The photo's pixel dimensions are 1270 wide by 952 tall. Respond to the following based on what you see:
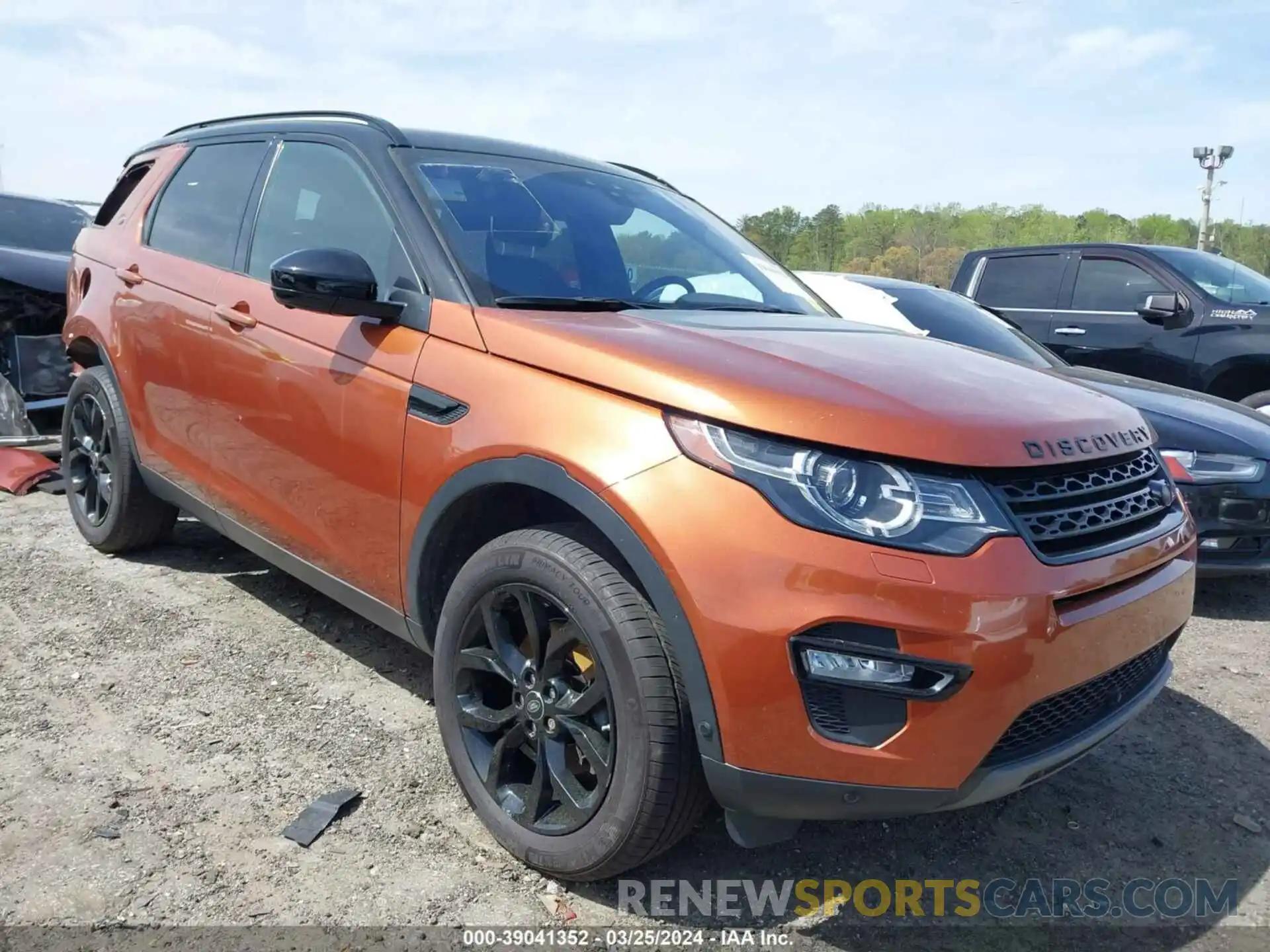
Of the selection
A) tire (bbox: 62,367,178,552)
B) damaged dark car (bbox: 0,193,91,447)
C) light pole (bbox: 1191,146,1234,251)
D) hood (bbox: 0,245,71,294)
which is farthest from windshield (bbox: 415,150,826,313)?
light pole (bbox: 1191,146,1234,251)

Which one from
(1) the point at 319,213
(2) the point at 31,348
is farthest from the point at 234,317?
(2) the point at 31,348

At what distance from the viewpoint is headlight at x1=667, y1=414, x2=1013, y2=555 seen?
1902 millimetres

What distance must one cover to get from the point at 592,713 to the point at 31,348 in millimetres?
5849

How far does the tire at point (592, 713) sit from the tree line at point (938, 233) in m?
35.5

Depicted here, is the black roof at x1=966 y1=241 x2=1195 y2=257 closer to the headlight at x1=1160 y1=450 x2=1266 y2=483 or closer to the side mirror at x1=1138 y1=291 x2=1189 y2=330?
the side mirror at x1=1138 y1=291 x2=1189 y2=330

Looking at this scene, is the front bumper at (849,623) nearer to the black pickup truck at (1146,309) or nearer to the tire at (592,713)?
the tire at (592,713)

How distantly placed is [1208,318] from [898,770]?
6.49 metres

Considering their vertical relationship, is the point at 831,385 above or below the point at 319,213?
below

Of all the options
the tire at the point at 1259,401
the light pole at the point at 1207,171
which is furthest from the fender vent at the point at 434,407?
the light pole at the point at 1207,171

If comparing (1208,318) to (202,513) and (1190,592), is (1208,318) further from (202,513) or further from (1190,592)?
(202,513)

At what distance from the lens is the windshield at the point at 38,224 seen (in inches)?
287

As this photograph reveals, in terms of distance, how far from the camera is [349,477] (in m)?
2.80

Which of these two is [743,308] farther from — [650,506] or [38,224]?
[38,224]

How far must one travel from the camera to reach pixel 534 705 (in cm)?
232
